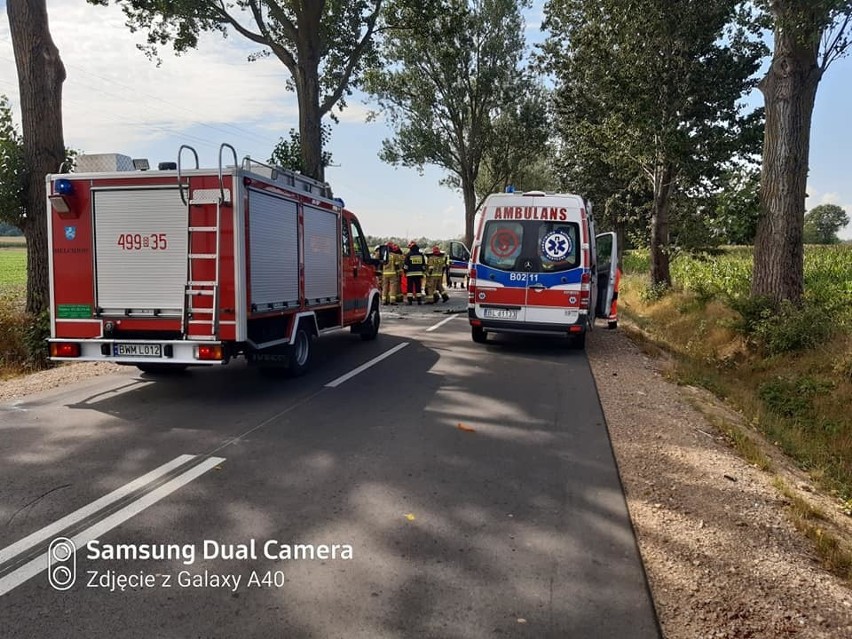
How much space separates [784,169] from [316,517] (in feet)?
Result: 33.3

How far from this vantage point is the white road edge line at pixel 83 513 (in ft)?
11.2

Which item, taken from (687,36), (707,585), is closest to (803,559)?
(707,585)

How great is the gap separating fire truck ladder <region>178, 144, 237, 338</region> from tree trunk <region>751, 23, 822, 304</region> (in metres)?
8.97

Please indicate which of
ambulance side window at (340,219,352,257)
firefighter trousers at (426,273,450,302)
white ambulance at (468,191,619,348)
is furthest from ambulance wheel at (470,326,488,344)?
firefighter trousers at (426,273,450,302)

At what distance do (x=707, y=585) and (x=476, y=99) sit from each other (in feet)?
109

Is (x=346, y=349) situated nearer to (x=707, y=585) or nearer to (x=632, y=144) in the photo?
(x=707, y=585)

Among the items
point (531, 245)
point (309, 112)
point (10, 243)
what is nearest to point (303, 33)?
point (309, 112)

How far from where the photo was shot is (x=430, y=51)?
32094mm

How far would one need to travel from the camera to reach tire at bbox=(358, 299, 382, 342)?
11.5 metres

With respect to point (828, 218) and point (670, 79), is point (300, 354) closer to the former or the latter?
point (670, 79)

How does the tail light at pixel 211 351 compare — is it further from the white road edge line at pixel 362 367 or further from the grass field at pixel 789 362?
the grass field at pixel 789 362

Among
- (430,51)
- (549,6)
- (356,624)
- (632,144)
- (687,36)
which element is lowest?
(356,624)

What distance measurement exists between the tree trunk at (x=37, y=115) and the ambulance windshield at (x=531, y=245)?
24.4ft

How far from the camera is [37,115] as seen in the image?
32.7 feet
